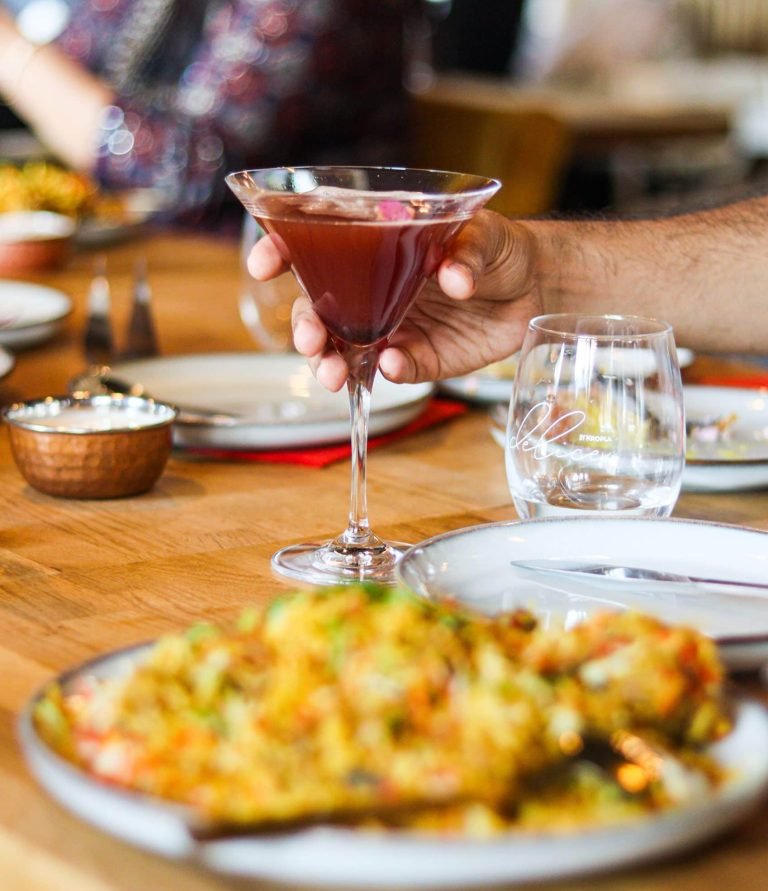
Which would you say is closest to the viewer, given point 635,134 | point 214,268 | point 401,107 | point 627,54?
point 214,268

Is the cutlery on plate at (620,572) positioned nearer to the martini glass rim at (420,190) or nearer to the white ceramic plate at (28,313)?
the martini glass rim at (420,190)

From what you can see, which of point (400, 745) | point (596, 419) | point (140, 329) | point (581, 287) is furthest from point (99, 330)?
point (400, 745)

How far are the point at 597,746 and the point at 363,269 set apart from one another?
1.48 feet

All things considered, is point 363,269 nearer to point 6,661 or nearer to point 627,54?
point 6,661

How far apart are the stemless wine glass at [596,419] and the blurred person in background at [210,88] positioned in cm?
219

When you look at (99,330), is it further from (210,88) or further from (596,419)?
(210,88)

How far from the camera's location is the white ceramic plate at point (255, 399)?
4.04ft

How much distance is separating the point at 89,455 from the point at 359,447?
247 mm

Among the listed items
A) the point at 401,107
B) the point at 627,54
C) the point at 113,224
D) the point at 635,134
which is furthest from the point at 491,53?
the point at 113,224

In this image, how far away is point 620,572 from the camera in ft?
2.76

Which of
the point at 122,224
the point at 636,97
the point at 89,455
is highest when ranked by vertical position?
the point at 89,455

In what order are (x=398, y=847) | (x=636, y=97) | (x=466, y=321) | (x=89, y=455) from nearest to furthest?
1. (x=398, y=847)
2. (x=89, y=455)
3. (x=466, y=321)
4. (x=636, y=97)

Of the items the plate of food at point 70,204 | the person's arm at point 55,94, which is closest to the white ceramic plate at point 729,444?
the plate of food at point 70,204

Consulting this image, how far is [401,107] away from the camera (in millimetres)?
3312
